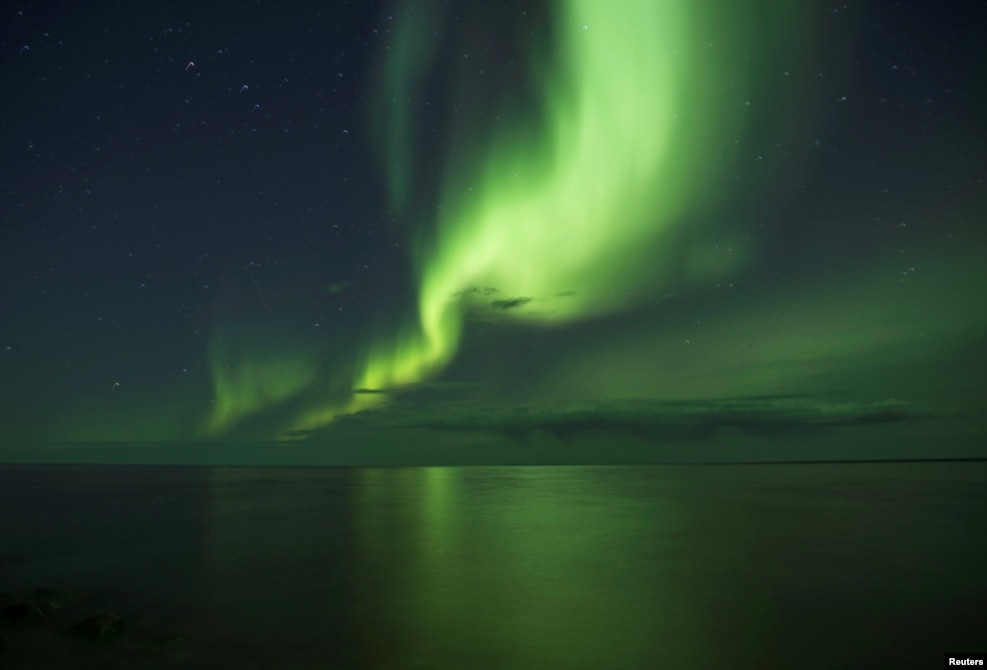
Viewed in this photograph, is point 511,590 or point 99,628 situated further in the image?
point 511,590

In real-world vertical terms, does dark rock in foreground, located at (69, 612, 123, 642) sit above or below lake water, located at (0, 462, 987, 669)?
above

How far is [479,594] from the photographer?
17.7 meters

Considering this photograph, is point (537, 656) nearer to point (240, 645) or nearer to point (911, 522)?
point (240, 645)

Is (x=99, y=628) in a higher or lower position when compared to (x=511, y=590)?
higher

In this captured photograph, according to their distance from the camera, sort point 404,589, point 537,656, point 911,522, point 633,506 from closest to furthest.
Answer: point 537,656 < point 404,589 < point 911,522 < point 633,506

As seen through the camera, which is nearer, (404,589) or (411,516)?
(404,589)

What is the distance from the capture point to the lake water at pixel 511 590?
12242mm

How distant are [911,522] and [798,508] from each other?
351 inches

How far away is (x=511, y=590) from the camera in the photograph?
1822 centimetres

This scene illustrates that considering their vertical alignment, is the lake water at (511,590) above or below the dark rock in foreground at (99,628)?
below

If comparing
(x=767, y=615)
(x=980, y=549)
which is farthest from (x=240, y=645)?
(x=980, y=549)

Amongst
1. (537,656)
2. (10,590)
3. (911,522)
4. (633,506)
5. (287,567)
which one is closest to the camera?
(537,656)

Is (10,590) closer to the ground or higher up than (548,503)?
higher up

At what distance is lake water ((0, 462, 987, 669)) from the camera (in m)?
12.2
